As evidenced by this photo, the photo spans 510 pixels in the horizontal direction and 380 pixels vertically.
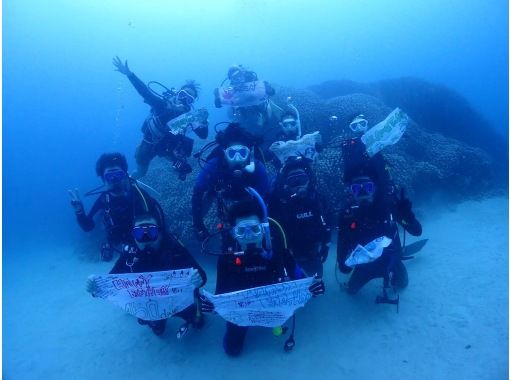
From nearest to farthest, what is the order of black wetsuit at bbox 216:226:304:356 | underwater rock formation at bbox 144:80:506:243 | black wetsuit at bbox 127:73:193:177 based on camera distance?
black wetsuit at bbox 216:226:304:356 → black wetsuit at bbox 127:73:193:177 → underwater rock formation at bbox 144:80:506:243

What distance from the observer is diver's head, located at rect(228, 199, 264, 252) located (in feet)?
13.9

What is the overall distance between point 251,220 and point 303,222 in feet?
5.13

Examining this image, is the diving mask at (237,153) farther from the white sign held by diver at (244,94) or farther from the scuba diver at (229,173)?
the white sign held by diver at (244,94)

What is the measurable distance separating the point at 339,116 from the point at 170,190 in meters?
7.31

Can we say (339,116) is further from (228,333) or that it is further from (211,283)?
(228,333)

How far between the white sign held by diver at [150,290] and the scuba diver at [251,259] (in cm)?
49

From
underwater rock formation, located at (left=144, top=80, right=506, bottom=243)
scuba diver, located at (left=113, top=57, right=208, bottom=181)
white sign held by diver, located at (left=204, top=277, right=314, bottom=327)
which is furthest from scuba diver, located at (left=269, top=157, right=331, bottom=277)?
underwater rock formation, located at (left=144, top=80, right=506, bottom=243)

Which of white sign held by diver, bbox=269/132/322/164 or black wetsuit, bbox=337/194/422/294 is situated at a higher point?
white sign held by diver, bbox=269/132/322/164

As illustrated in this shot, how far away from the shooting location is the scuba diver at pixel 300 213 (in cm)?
545

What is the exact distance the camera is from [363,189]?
16.1ft

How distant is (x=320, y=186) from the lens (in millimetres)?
8500

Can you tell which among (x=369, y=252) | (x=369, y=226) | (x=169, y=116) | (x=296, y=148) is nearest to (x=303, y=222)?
(x=369, y=226)

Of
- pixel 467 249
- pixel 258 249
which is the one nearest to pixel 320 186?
pixel 467 249

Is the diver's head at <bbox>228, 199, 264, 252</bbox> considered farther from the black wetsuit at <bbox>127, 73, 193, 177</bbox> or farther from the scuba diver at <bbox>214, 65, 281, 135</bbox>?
the scuba diver at <bbox>214, 65, 281, 135</bbox>
